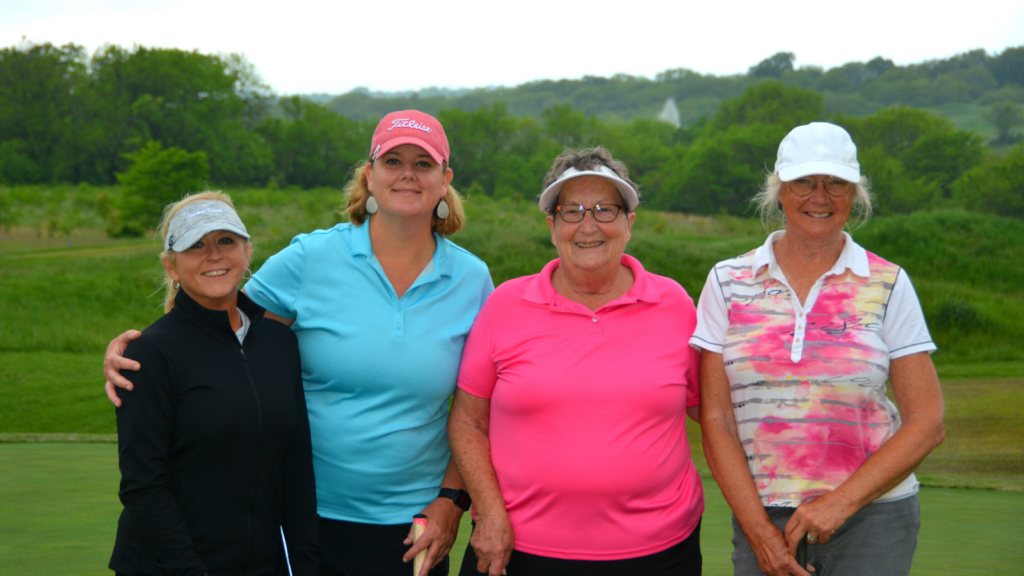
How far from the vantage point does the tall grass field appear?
399 centimetres

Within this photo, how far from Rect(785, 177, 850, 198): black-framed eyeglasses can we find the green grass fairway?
5.98 feet

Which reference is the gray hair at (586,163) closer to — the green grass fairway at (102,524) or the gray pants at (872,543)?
the gray pants at (872,543)

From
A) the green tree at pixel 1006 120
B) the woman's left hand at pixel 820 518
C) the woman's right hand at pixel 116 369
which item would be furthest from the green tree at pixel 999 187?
the woman's right hand at pixel 116 369

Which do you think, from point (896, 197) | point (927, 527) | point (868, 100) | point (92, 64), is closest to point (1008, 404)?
point (927, 527)

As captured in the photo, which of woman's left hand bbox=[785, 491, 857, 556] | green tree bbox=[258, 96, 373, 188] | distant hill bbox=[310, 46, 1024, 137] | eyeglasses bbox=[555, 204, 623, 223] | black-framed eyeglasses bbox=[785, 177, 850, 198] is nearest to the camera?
woman's left hand bbox=[785, 491, 857, 556]

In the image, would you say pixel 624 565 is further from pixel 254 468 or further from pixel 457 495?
pixel 254 468

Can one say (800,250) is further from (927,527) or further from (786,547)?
(927,527)

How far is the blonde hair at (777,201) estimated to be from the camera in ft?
7.41

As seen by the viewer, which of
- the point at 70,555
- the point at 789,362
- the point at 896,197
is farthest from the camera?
the point at 896,197

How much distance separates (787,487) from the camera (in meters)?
2.19

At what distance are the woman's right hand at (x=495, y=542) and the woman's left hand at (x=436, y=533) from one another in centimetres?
17

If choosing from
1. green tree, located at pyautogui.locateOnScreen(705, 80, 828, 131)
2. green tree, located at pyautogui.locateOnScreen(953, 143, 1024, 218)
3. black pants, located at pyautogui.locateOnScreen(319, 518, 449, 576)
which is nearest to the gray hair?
black pants, located at pyautogui.locateOnScreen(319, 518, 449, 576)

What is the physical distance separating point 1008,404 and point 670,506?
1077cm

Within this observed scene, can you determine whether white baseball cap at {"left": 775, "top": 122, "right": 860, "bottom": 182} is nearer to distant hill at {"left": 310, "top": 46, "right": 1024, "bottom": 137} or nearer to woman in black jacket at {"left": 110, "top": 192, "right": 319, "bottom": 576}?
woman in black jacket at {"left": 110, "top": 192, "right": 319, "bottom": 576}
